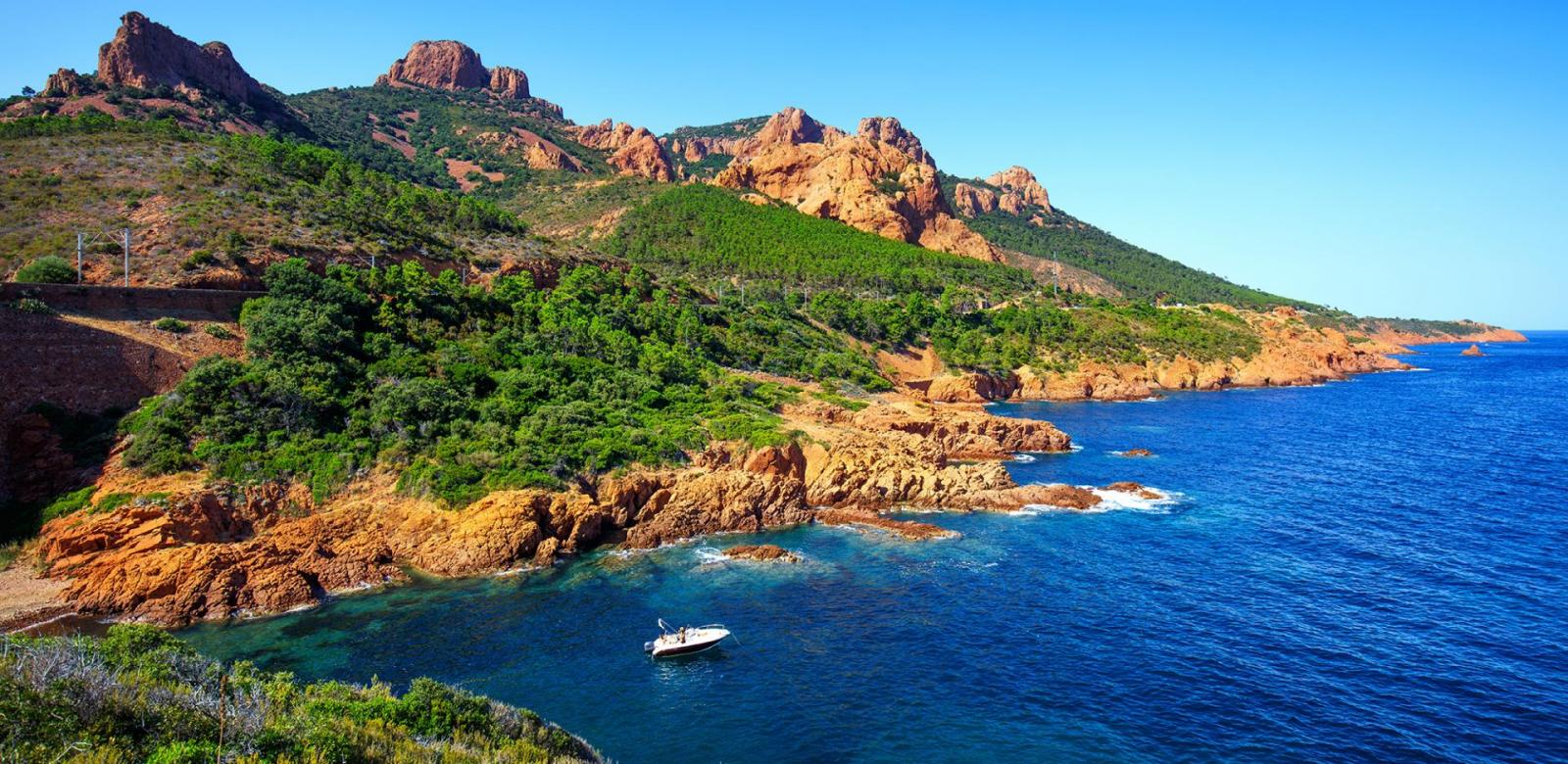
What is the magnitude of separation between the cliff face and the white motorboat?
1023 cm

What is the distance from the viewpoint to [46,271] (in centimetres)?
4306

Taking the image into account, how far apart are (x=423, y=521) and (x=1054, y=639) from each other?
84.4 feet

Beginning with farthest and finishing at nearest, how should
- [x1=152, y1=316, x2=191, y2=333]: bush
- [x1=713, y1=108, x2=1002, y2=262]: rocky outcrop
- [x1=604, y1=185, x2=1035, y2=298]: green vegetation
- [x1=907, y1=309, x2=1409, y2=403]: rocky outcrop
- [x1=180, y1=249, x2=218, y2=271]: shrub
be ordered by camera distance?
[x1=713, y1=108, x2=1002, y2=262]: rocky outcrop, [x1=604, y1=185, x2=1035, y2=298]: green vegetation, [x1=907, y1=309, x2=1409, y2=403]: rocky outcrop, [x1=180, y1=249, x2=218, y2=271]: shrub, [x1=152, y1=316, x2=191, y2=333]: bush

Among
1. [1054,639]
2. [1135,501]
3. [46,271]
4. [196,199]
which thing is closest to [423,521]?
[1054,639]

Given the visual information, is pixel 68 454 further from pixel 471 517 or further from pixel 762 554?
pixel 762 554

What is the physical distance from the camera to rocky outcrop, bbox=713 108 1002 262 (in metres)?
144

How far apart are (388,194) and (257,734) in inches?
2771

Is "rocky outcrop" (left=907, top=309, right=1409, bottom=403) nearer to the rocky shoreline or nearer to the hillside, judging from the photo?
the rocky shoreline

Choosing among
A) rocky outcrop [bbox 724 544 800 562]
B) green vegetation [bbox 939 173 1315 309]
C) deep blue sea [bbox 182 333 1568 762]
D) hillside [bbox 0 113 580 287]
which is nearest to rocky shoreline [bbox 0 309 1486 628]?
deep blue sea [bbox 182 333 1568 762]

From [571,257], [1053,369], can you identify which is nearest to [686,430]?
[571,257]

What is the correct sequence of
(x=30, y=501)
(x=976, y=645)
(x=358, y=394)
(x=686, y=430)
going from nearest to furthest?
A: (x=976, y=645)
(x=30, y=501)
(x=358, y=394)
(x=686, y=430)

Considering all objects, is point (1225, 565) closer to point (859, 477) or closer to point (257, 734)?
point (859, 477)

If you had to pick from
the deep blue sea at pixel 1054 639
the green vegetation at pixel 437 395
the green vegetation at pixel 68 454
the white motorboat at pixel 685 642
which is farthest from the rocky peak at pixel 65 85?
the white motorboat at pixel 685 642

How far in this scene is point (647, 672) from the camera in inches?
996
